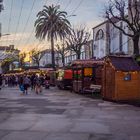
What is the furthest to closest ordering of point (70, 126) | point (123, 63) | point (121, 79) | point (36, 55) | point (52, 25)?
point (36, 55), point (52, 25), point (123, 63), point (121, 79), point (70, 126)

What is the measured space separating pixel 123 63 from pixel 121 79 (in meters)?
1.51

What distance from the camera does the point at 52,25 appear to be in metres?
71.9

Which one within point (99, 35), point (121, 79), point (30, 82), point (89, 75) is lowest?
point (30, 82)

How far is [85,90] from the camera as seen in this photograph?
134 ft

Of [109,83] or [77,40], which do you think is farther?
[77,40]

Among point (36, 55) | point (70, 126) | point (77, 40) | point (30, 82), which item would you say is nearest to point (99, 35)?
point (77, 40)

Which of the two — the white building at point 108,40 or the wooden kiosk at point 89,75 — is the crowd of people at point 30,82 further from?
the white building at point 108,40

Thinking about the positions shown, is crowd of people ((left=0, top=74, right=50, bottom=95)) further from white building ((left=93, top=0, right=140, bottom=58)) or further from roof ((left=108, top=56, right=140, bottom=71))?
roof ((left=108, top=56, right=140, bottom=71))

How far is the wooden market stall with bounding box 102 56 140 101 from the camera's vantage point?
29406 mm

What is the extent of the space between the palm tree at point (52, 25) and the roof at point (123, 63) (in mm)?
40534

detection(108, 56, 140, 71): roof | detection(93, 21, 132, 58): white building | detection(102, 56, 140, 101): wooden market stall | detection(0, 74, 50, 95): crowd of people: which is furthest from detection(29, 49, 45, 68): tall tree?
detection(102, 56, 140, 101): wooden market stall

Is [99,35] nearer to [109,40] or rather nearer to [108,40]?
[108,40]

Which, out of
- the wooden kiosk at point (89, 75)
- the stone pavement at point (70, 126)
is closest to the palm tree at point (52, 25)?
the wooden kiosk at point (89, 75)

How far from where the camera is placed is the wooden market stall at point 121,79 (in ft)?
96.5
